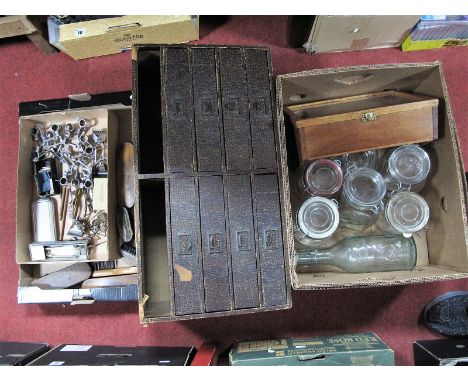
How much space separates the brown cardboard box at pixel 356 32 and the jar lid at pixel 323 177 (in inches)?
19.0

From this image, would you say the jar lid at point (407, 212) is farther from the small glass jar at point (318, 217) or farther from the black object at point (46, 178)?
the black object at point (46, 178)

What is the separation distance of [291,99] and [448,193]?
1.59 feet

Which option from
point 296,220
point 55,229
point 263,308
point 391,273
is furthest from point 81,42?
point 391,273

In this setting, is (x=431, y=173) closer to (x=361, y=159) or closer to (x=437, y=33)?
(x=361, y=159)

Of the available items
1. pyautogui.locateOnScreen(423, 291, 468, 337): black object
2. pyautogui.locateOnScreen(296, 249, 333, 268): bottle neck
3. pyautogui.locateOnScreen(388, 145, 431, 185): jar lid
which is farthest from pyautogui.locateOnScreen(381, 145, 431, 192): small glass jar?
pyautogui.locateOnScreen(423, 291, 468, 337): black object

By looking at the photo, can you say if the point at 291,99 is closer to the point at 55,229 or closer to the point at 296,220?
the point at 296,220

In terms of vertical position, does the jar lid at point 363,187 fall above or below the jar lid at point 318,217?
above

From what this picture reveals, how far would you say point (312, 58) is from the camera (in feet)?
5.20

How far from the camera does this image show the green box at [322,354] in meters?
1.16

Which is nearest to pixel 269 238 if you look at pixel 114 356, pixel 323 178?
pixel 323 178

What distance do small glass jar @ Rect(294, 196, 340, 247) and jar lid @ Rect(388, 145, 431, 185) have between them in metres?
0.20

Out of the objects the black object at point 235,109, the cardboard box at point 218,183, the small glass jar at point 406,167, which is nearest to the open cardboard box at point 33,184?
the cardboard box at point 218,183

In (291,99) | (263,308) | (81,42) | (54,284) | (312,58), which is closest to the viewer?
(263,308)

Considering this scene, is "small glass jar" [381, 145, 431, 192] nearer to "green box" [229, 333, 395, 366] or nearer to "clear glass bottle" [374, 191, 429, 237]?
"clear glass bottle" [374, 191, 429, 237]
